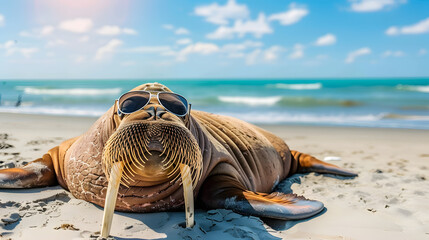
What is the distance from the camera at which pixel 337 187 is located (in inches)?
170

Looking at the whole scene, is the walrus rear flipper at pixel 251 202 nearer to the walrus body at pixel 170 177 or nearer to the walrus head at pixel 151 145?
the walrus body at pixel 170 177

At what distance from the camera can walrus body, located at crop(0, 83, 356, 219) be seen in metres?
2.41

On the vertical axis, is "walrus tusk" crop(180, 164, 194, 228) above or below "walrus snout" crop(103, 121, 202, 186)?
below

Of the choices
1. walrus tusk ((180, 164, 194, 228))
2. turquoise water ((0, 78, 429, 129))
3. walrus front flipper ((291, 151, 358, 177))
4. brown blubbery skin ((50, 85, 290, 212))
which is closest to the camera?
walrus tusk ((180, 164, 194, 228))

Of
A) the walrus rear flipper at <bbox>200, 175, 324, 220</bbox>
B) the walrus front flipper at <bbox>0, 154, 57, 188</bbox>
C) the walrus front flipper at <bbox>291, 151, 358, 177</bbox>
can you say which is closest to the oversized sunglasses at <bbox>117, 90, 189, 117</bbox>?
the walrus rear flipper at <bbox>200, 175, 324, 220</bbox>

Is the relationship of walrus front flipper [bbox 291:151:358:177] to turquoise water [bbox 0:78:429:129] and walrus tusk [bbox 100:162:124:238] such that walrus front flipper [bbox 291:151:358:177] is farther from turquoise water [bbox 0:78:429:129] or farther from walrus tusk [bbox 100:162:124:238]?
turquoise water [bbox 0:78:429:129]

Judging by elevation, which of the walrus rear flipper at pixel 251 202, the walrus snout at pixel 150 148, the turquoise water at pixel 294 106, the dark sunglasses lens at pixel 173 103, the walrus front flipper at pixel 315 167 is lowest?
the turquoise water at pixel 294 106

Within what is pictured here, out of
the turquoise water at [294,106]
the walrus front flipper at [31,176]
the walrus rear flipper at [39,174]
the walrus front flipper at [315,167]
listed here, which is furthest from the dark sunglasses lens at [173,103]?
the turquoise water at [294,106]

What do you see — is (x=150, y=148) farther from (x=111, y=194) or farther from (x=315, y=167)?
(x=315, y=167)

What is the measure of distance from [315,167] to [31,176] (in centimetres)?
322

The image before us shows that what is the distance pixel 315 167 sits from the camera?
5000mm

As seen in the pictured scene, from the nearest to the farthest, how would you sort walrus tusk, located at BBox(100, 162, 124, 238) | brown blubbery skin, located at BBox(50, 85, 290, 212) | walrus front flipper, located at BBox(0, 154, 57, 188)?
walrus tusk, located at BBox(100, 162, 124, 238), brown blubbery skin, located at BBox(50, 85, 290, 212), walrus front flipper, located at BBox(0, 154, 57, 188)

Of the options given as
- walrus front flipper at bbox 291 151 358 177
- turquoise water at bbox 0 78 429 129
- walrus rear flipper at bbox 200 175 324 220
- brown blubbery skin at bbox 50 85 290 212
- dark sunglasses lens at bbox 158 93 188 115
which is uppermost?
dark sunglasses lens at bbox 158 93 188 115

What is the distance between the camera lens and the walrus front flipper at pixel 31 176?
3.58 metres
